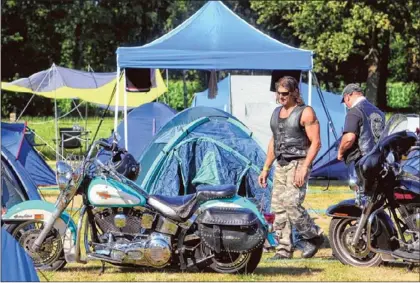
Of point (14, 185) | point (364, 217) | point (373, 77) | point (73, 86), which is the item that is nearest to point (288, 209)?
point (364, 217)

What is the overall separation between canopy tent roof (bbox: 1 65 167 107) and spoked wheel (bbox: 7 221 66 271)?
11.6m

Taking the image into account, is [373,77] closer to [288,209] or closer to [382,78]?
[382,78]

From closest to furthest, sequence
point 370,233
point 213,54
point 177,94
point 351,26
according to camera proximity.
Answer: point 370,233
point 213,54
point 351,26
point 177,94

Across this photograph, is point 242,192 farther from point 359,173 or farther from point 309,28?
point 309,28

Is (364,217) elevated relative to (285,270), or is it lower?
elevated

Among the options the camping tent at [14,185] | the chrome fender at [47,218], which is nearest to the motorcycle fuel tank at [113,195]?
the chrome fender at [47,218]

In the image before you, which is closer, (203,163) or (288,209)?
(288,209)

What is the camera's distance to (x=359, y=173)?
21.6ft

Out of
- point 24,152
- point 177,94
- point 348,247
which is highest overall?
point 348,247

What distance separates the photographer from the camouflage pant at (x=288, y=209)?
22.8 feet

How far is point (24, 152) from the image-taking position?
11.5 meters

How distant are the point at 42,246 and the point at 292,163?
2.09 metres

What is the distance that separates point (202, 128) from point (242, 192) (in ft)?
2.61

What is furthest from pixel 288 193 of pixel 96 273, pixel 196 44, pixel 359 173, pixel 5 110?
pixel 5 110
